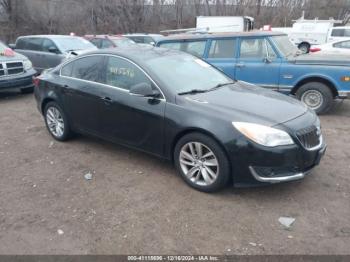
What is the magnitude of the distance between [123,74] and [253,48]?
3.92 m

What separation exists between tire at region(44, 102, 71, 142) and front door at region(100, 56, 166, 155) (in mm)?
976

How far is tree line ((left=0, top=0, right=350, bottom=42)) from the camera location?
27.3m

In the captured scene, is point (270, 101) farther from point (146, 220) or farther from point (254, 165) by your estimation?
point (146, 220)

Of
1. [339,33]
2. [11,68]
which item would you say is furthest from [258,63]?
[339,33]

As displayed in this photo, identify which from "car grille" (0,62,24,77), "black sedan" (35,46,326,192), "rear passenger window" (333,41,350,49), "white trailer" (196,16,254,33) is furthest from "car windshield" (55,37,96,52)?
"white trailer" (196,16,254,33)

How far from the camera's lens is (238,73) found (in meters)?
7.71

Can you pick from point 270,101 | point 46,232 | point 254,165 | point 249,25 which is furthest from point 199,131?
point 249,25

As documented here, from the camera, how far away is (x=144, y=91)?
4188mm

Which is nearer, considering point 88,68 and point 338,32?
point 88,68

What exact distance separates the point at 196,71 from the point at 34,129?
11.5ft

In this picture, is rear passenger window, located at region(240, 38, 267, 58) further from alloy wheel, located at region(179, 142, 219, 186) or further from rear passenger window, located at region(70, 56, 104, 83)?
alloy wheel, located at region(179, 142, 219, 186)

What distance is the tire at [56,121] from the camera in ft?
18.3

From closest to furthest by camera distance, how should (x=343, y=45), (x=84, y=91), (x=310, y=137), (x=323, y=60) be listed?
(x=310, y=137) → (x=84, y=91) → (x=323, y=60) → (x=343, y=45)

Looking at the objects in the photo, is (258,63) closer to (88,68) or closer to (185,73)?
(185,73)
